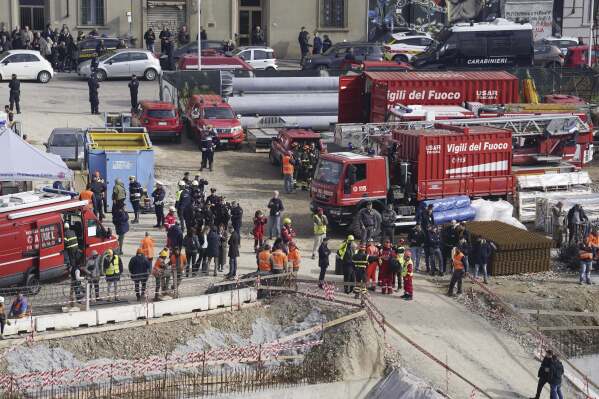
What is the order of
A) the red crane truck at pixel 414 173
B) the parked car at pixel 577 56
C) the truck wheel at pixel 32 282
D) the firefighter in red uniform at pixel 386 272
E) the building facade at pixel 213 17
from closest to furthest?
the truck wheel at pixel 32 282
the firefighter in red uniform at pixel 386 272
the red crane truck at pixel 414 173
the parked car at pixel 577 56
the building facade at pixel 213 17

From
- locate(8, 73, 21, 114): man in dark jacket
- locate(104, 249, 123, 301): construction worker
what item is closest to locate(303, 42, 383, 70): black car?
locate(8, 73, 21, 114): man in dark jacket

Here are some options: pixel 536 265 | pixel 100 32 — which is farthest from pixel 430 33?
pixel 536 265

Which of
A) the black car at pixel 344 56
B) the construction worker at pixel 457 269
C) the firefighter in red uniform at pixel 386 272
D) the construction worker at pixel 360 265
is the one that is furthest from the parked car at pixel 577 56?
the construction worker at pixel 360 265

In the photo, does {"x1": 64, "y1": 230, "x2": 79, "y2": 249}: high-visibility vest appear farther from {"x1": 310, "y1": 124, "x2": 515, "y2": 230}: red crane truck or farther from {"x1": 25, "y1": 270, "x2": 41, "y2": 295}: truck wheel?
{"x1": 310, "y1": 124, "x2": 515, "y2": 230}: red crane truck

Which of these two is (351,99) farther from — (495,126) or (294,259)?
(294,259)

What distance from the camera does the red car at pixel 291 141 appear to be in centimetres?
3700

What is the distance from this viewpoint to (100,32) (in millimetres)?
55469

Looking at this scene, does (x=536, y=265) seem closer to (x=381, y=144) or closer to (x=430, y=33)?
(x=381, y=144)

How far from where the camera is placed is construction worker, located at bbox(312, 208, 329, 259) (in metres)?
28.6

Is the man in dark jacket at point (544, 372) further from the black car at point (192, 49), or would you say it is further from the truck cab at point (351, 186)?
the black car at point (192, 49)

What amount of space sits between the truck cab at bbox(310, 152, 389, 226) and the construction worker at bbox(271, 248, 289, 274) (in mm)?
5094

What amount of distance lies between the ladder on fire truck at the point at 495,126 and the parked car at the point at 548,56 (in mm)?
18034

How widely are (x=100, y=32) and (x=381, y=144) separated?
2590 centimetres

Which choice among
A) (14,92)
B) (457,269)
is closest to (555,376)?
(457,269)
